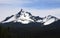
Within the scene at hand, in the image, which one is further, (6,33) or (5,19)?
(5,19)

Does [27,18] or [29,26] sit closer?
[27,18]

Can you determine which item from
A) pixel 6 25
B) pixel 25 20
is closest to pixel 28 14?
pixel 25 20

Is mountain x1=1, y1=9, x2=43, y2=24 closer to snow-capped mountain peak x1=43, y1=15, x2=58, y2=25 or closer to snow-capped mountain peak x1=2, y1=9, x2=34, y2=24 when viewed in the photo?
snow-capped mountain peak x1=2, y1=9, x2=34, y2=24

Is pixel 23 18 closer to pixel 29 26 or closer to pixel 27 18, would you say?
pixel 27 18

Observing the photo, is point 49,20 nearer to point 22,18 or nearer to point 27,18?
point 27,18

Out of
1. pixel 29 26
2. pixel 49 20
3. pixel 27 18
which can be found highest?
pixel 27 18

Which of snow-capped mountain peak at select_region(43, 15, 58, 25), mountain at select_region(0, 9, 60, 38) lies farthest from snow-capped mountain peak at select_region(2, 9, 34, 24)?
snow-capped mountain peak at select_region(43, 15, 58, 25)

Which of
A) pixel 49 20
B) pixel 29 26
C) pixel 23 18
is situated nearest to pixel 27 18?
pixel 23 18

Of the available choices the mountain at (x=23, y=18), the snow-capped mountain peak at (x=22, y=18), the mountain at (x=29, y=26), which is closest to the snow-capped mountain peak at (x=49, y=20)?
the mountain at (x=29, y=26)

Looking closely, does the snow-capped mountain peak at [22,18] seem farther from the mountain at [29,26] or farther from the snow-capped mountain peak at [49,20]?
the snow-capped mountain peak at [49,20]

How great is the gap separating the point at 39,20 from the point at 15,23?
2.44 ft

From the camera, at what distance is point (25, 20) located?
634cm

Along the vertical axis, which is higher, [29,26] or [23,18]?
[23,18]

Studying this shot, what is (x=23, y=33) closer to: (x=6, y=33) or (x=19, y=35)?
(x=19, y=35)
